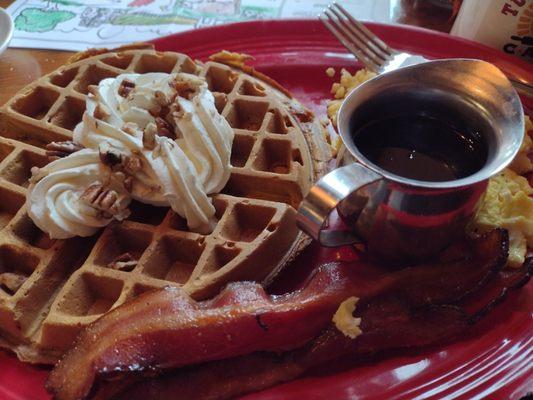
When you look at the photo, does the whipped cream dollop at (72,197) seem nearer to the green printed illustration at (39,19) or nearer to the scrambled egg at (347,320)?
the scrambled egg at (347,320)

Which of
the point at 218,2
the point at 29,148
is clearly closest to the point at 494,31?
the point at 218,2

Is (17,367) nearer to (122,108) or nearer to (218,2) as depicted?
(122,108)

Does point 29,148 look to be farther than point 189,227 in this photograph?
Yes

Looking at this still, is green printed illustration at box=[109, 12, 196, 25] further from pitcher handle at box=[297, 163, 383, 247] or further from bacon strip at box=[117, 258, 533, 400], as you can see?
bacon strip at box=[117, 258, 533, 400]

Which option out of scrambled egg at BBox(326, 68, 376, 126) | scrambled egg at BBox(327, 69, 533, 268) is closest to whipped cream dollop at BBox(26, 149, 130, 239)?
scrambled egg at BBox(326, 68, 376, 126)

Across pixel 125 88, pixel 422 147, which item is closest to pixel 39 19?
pixel 125 88
